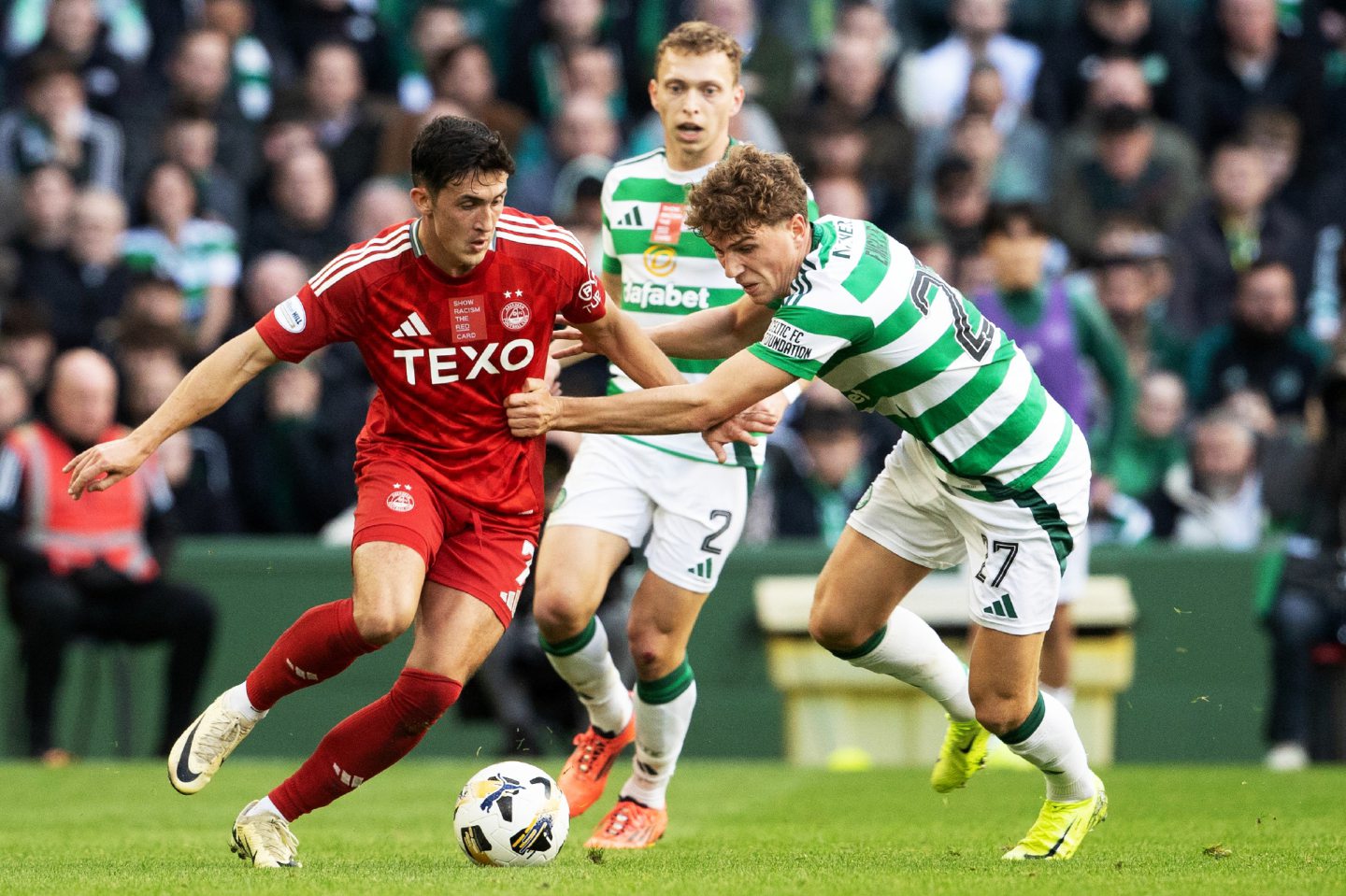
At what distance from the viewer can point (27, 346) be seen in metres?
11.9

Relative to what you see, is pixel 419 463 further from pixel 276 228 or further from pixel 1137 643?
pixel 276 228

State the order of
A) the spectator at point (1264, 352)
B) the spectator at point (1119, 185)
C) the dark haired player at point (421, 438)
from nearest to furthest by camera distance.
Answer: the dark haired player at point (421, 438)
the spectator at point (1264, 352)
the spectator at point (1119, 185)

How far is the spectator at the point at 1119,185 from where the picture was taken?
1338 cm

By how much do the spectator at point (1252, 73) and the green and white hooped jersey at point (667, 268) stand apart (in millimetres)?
7727

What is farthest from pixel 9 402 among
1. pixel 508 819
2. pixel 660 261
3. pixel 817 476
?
pixel 508 819

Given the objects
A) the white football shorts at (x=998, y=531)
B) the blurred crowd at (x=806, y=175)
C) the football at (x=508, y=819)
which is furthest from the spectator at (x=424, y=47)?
the football at (x=508, y=819)

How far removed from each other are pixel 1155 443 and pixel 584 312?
6585 millimetres

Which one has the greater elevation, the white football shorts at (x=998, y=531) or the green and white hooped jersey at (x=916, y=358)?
the green and white hooped jersey at (x=916, y=358)

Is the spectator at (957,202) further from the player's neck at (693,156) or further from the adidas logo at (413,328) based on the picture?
the adidas logo at (413,328)

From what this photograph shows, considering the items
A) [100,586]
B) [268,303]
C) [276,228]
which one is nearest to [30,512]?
[100,586]

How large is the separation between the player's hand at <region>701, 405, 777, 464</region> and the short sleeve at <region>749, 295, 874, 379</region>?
33 cm

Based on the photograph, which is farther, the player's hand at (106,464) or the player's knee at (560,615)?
the player's knee at (560,615)

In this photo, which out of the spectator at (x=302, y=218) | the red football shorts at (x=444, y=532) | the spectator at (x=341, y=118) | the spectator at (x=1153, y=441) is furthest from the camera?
the spectator at (x=341, y=118)

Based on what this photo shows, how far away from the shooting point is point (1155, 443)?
12.2 meters
